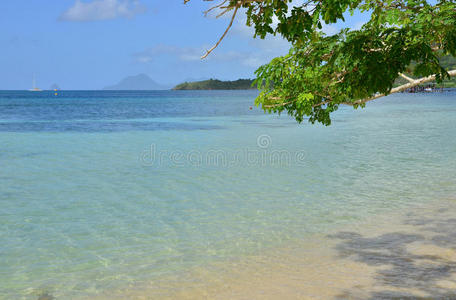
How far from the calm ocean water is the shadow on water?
44.8 inches

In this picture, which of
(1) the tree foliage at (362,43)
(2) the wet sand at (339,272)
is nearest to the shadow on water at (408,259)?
(2) the wet sand at (339,272)

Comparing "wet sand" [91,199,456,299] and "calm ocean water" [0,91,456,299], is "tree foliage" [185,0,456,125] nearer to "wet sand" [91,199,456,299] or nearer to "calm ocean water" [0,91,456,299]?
"wet sand" [91,199,456,299]

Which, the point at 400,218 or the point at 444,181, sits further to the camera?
the point at 444,181

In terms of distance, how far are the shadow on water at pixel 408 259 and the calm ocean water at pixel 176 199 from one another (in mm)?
1137

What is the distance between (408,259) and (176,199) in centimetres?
694

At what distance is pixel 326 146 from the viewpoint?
78.3 ft

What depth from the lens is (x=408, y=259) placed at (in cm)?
769

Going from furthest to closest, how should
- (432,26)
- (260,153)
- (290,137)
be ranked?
1. (290,137)
2. (260,153)
3. (432,26)

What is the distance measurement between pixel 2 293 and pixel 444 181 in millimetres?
12959

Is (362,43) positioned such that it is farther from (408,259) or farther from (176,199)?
(176,199)

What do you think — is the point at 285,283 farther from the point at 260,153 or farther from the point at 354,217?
the point at 260,153

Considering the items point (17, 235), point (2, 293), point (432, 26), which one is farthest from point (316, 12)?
point (17, 235)

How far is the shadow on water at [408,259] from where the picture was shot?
6.42 m

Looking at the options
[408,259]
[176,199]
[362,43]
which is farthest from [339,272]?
[176,199]
